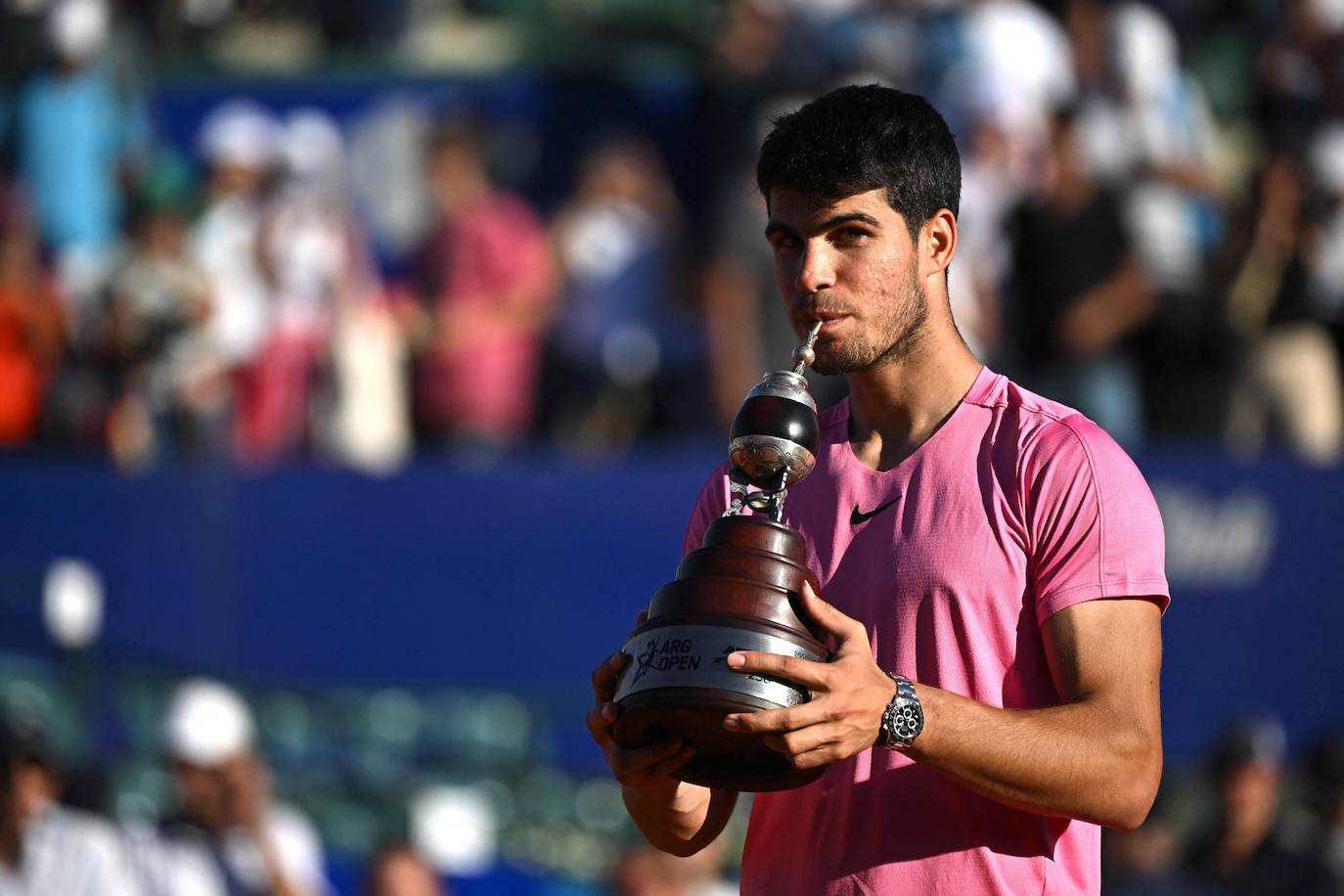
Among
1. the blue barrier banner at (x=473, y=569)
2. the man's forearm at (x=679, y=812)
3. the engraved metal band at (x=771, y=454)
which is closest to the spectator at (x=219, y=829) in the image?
the blue barrier banner at (x=473, y=569)

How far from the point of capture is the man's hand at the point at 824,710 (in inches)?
107

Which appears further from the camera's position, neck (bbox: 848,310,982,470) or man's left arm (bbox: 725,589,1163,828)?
neck (bbox: 848,310,982,470)

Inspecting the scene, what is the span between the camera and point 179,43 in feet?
42.0

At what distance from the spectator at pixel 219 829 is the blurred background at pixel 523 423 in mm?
16

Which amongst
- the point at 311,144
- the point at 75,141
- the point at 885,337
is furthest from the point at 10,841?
the point at 885,337

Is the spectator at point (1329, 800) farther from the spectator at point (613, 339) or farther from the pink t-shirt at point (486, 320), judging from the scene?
the pink t-shirt at point (486, 320)

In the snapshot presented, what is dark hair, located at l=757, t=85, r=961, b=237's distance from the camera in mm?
3113

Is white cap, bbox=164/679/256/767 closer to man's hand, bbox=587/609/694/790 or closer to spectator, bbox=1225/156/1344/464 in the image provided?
spectator, bbox=1225/156/1344/464

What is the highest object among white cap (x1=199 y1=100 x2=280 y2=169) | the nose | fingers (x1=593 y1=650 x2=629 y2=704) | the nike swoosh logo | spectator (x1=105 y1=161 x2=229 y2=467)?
white cap (x1=199 y1=100 x2=280 y2=169)

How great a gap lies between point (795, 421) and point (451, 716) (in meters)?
6.07

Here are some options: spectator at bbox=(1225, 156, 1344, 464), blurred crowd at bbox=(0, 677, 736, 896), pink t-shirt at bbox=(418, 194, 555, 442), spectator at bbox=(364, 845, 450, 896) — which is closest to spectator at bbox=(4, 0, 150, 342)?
pink t-shirt at bbox=(418, 194, 555, 442)

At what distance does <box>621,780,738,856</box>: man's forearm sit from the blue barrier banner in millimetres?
5013

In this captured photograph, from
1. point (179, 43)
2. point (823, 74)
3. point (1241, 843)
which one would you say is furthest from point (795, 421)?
point (179, 43)

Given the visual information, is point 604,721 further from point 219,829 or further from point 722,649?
point 219,829
